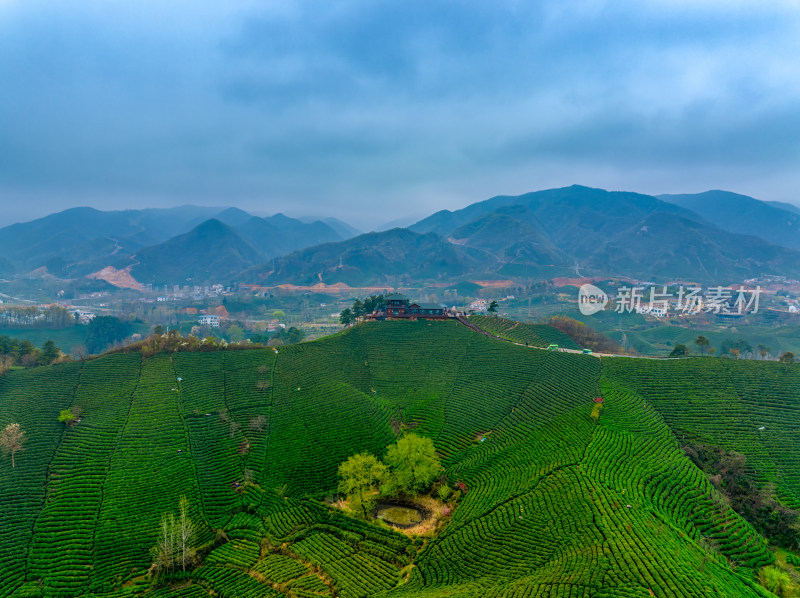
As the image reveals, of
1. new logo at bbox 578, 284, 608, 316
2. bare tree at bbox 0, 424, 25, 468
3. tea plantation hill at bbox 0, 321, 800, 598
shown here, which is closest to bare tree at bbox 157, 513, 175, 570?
tea plantation hill at bbox 0, 321, 800, 598

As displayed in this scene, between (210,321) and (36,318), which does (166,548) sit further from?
(36,318)

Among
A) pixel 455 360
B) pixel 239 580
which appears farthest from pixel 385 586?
pixel 455 360

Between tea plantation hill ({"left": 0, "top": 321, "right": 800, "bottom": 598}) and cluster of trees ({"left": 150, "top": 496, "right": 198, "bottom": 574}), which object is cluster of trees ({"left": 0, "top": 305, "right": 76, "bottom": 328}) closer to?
tea plantation hill ({"left": 0, "top": 321, "right": 800, "bottom": 598})

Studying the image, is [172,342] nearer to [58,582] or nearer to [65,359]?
[65,359]

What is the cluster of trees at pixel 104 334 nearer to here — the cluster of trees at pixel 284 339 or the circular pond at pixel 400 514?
the cluster of trees at pixel 284 339

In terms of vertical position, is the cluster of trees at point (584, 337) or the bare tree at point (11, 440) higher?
the cluster of trees at point (584, 337)

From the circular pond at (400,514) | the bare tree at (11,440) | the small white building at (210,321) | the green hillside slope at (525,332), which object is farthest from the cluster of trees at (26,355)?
the small white building at (210,321)
